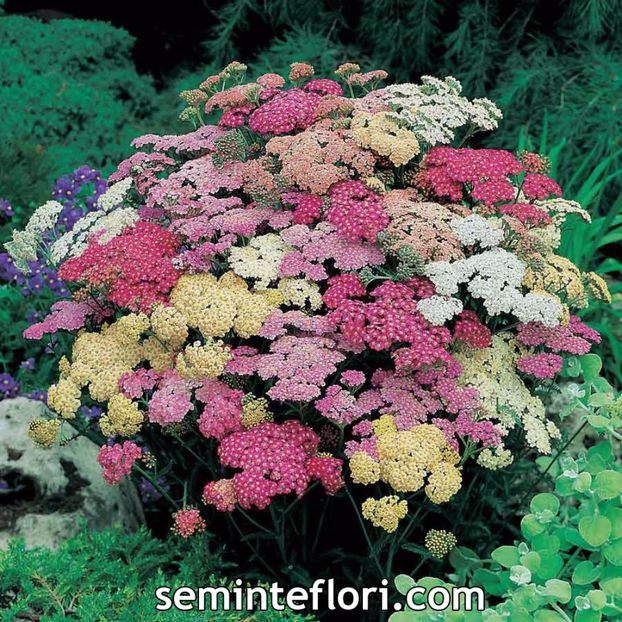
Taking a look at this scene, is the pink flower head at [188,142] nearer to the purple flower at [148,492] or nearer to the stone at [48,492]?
the stone at [48,492]

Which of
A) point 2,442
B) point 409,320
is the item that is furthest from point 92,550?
point 409,320

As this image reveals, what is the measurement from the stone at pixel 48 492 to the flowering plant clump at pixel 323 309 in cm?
25

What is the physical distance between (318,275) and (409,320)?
271mm

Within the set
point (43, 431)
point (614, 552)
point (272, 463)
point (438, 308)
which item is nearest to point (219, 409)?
point (272, 463)

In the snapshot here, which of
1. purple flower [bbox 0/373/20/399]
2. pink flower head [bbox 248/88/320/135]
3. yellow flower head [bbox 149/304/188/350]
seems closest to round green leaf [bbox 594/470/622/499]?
yellow flower head [bbox 149/304/188/350]

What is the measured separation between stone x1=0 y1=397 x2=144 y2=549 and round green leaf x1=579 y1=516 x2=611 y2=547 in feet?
4.46

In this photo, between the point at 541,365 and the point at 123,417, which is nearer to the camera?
the point at 123,417

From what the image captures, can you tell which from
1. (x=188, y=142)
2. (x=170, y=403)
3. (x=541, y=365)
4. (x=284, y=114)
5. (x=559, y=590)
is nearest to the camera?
(x=559, y=590)

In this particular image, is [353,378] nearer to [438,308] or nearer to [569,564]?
[438,308]

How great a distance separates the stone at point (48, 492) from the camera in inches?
99.0

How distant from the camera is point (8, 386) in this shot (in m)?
3.28

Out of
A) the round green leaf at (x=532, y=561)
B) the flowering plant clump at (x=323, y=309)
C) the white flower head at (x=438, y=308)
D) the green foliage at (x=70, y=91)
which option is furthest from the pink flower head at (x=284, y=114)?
the green foliage at (x=70, y=91)

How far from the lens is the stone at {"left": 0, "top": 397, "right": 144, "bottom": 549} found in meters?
2.51

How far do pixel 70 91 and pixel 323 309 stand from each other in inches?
157
